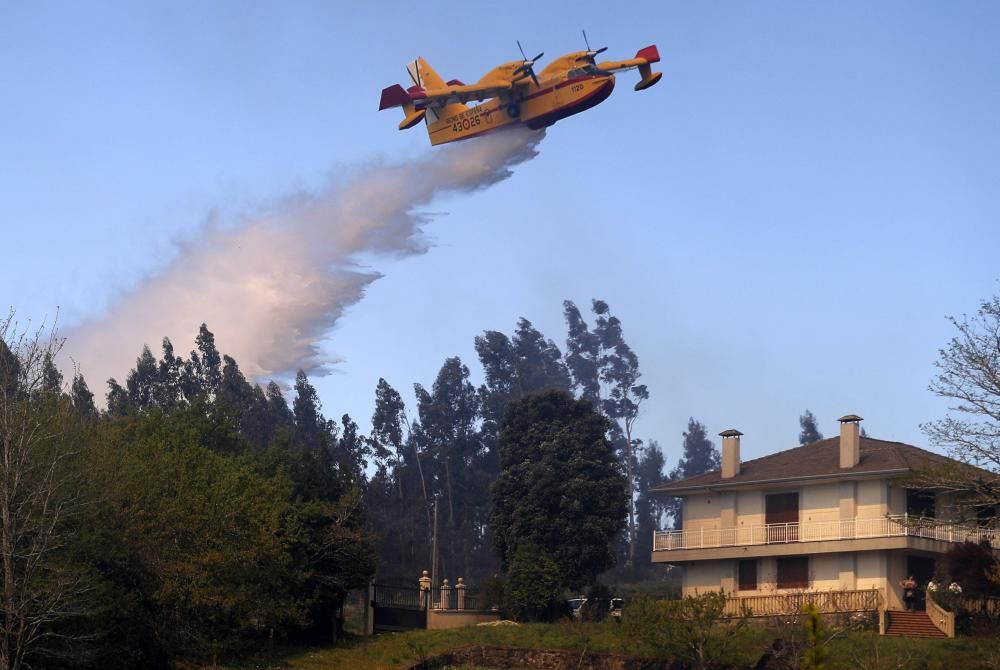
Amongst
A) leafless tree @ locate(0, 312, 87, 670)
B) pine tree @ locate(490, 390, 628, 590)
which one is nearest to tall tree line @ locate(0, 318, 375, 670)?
leafless tree @ locate(0, 312, 87, 670)

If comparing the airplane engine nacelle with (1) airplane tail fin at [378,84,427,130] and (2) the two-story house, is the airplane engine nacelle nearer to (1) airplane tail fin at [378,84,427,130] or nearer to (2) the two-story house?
(1) airplane tail fin at [378,84,427,130]

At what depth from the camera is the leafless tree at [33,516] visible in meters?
36.0

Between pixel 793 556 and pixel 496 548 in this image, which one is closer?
pixel 793 556

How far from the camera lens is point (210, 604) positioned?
140 feet

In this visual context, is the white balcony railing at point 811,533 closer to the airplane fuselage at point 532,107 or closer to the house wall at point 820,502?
the house wall at point 820,502

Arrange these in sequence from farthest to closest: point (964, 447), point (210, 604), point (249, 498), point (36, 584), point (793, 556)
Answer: point (793, 556) → point (249, 498) → point (210, 604) → point (36, 584) → point (964, 447)

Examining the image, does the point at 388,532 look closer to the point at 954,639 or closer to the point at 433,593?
the point at 433,593

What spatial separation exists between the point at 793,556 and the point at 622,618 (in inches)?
442

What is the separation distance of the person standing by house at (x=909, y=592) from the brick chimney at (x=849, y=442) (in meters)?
5.40

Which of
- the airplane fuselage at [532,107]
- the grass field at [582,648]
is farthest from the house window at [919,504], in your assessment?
the airplane fuselage at [532,107]

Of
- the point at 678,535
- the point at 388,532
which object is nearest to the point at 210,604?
the point at 678,535

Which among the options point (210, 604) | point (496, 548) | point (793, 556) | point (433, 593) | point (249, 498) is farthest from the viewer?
point (496, 548)

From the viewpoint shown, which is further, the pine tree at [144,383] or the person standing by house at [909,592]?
the pine tree at [144,383]

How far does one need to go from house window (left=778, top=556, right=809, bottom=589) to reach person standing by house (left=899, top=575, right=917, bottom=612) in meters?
4.31
